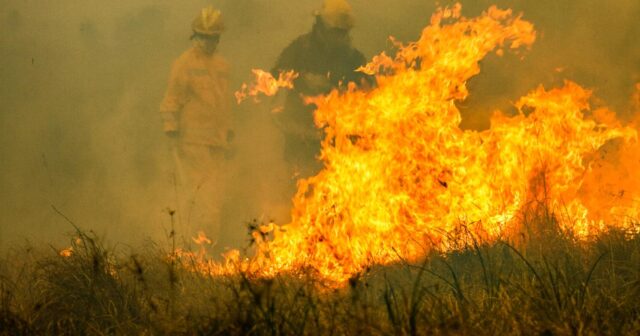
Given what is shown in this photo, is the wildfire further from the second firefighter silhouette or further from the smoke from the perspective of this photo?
the second firefighter silhouette

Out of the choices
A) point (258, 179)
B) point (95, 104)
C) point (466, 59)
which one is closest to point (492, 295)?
point (466, 59)

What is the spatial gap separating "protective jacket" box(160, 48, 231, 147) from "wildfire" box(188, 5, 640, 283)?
472cm

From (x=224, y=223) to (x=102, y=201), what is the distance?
4517 millimetres

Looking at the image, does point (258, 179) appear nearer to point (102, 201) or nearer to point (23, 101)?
point (102, 201)

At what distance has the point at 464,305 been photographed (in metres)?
3.27

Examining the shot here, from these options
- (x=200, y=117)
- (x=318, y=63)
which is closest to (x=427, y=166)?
(x=318, y=63)

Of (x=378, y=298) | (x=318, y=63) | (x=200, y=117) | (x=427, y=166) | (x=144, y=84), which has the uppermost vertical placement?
(x=144, y=84)

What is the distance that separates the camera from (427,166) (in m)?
5.57

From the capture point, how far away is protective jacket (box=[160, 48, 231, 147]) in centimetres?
1014

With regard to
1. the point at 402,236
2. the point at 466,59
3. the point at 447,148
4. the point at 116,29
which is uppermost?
the point at 116,29

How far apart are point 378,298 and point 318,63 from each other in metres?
5.60

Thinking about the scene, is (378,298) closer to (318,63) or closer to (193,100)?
(318,63)

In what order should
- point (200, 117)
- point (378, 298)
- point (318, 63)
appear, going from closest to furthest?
point (378, 298) → point (318, 63) → point (200, 117)

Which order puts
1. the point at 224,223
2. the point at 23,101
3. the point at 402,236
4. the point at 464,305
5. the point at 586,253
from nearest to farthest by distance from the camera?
the point at 464,305 < the point at 586,253 < the point at 402,236 < the point at 224,223 < the point at 23,101
